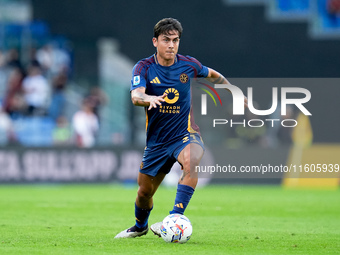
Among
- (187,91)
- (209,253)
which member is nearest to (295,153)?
(187,91)

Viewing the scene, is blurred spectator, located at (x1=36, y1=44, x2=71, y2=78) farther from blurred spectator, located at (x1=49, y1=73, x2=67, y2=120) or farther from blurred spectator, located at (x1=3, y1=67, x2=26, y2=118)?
blurred spectator, located at (x1=3, y1=67, x2=26, y2=118)

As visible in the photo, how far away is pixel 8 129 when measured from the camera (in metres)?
20.7

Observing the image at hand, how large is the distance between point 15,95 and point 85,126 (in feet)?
7.88

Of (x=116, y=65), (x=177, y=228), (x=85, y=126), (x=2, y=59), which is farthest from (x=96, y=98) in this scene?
(x=177, y=228)

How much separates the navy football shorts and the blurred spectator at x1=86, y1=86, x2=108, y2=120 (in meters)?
13.5

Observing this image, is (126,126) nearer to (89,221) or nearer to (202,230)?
(89,221)

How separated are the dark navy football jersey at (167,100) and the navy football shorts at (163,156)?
0.20 feet

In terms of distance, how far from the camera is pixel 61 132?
2067 cm

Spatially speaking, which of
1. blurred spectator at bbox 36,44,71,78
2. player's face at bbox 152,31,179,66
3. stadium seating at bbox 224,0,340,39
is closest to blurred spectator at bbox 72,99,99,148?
blurred spectator at bbox 36,44,71,78

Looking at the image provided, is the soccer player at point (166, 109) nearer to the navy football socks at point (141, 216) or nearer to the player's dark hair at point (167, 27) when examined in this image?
the player's dark hair at point (167, 27)

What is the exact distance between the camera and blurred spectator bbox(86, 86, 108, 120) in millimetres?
21531

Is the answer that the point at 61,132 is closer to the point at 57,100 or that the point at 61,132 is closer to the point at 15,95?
the point at 57,100

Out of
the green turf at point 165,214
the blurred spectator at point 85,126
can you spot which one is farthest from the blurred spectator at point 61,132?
the green turf at point 165,214

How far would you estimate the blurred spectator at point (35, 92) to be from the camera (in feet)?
70.7
